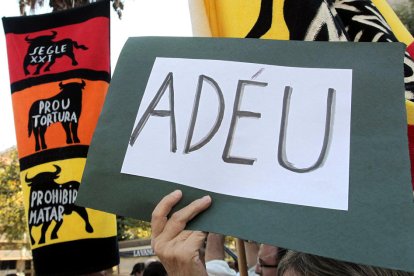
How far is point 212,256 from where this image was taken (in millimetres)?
3088

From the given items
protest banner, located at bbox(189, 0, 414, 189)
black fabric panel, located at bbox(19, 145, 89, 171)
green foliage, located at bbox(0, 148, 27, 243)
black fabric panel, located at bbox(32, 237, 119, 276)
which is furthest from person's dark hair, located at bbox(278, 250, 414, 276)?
green foliage, located at bbox(0, 148, 27, 243)

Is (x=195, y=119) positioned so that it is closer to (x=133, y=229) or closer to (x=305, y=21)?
(x=305, y=21)

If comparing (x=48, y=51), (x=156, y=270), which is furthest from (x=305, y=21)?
(x=156, y=270)

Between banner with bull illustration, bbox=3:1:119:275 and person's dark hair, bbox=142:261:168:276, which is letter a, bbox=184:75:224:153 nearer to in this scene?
banner with bull illustration, bbox=3:1:119:275

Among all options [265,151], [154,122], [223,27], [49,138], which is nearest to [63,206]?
[49,138]

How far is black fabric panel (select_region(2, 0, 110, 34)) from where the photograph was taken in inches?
136

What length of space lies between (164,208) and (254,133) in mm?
301

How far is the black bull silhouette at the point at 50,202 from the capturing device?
309 centimetres

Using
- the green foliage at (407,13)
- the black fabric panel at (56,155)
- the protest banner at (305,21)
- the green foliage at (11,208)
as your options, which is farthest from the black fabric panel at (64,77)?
the green foliage at (11,208)

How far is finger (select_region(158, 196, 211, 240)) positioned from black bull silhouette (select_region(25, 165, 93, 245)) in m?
1.90

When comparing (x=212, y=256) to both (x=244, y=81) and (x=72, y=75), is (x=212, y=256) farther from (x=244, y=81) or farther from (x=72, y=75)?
(x=244, y=81)

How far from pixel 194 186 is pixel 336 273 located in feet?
1.44

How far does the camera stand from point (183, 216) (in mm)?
1265

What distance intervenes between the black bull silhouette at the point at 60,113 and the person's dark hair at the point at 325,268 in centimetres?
215
